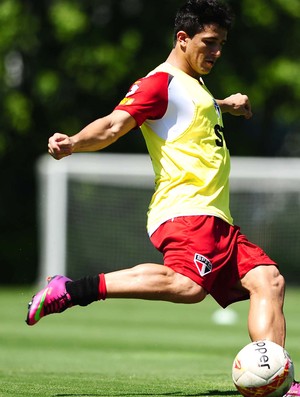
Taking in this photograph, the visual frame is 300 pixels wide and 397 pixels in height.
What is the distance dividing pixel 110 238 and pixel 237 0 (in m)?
6.47

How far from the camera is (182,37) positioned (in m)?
7.69

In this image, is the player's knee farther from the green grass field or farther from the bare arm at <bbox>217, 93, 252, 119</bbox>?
the bare arm at <bbox>217, 93, 252, 119</bbox>

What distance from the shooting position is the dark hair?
7613mm

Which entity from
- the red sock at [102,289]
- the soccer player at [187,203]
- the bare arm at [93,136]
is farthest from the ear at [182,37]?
the red sock at [102,289]

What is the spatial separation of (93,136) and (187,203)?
821 millimetres

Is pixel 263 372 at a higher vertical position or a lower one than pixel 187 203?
lower

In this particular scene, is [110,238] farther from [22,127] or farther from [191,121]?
[191,121]

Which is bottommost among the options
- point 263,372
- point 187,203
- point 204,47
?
point 263,372

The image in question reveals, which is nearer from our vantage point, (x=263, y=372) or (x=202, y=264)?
(x=263, y=372)

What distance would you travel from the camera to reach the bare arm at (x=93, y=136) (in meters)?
7.01

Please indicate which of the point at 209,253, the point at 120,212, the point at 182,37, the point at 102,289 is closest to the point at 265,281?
the point at 209,253

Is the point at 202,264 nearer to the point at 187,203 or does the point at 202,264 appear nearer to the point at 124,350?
the point at 187,203

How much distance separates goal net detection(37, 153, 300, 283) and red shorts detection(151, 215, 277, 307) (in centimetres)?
1484

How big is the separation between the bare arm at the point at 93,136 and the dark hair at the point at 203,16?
835 mm
